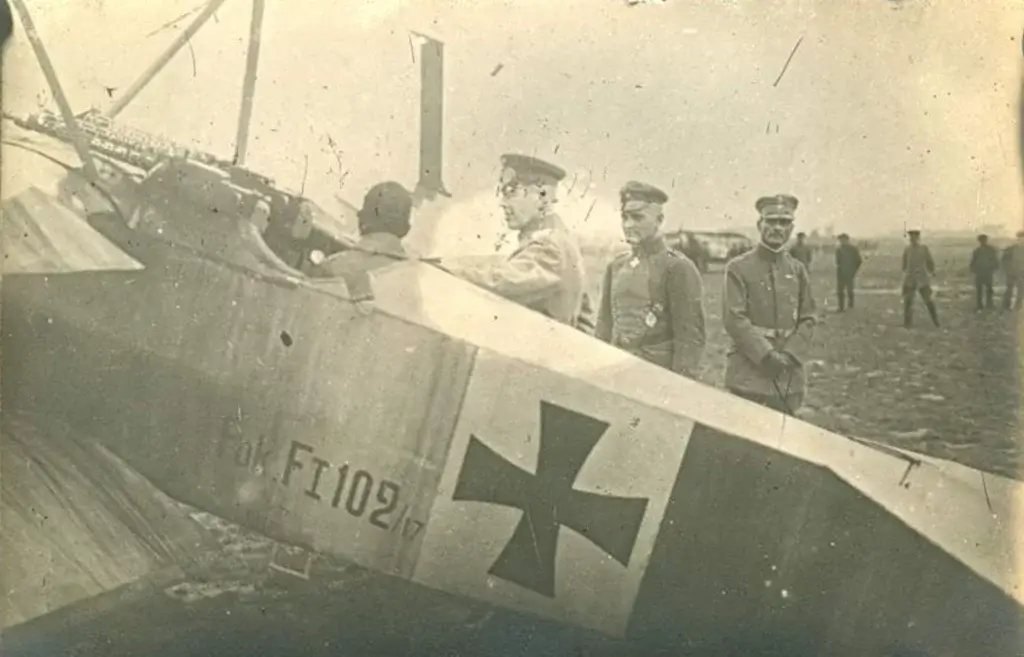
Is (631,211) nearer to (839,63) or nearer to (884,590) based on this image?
(839,63)

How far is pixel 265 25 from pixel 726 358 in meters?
1.22

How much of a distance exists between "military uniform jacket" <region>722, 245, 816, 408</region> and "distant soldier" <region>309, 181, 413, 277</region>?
698 millimetres

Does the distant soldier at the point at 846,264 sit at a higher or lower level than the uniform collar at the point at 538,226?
higher

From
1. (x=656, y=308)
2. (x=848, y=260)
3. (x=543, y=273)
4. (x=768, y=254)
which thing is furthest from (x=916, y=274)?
(x=543, y=273)

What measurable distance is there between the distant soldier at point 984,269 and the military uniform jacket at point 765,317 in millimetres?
360

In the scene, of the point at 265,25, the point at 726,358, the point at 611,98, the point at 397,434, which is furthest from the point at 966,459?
the point at 265,25

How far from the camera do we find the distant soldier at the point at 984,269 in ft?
6.58

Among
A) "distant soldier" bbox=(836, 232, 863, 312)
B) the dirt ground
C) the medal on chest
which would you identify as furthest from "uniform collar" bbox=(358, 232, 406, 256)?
"distant soldier" bbox=(836, 232, 863, 312)

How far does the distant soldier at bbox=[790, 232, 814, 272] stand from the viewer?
1.99 meters

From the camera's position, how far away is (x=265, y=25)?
78.8 inches

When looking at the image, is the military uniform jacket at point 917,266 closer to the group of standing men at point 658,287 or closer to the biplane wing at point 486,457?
the group of standing men at point 658,287

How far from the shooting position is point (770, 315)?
200 centimetres

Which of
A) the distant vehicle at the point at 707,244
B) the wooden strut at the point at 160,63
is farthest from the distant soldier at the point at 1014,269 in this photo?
the wooden strut at the point at 160,63

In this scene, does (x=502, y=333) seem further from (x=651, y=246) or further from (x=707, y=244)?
(x=707, y=244)
